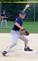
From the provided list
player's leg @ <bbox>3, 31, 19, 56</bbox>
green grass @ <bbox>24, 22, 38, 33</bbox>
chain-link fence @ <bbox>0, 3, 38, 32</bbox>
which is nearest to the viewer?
player's leg @ <bbox>3, 31, 19, 56</bbox>

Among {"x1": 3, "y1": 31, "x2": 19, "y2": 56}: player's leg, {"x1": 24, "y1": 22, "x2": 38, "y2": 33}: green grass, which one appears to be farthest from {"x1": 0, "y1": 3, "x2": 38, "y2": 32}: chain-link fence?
{"x1": 3, "y1": 31, "x2": 19, "y2": 56}: player's leg

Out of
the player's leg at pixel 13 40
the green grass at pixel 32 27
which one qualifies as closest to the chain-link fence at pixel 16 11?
the green grass at pixel 32 27

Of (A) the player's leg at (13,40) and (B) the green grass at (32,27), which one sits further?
(B) the green grass at (32,27)

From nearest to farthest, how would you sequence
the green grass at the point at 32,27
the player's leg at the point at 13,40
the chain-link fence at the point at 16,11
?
the player's leg at the point at 13,40 < the green grass at the point at 32,27 < the chain-link fence at the point at 16,11

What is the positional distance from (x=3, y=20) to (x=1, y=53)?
13876mm

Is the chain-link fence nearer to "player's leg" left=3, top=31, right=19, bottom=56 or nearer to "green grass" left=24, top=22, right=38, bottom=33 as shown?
"green grass" left=24, top=22, right=38, bottom=33

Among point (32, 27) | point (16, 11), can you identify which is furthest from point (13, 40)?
point (16, 11)

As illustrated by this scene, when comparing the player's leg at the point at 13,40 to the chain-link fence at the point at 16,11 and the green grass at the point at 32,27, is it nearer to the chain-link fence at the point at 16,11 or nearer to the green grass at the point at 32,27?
the green grass at the point at 32,27

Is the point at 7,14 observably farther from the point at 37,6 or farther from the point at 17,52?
the point at 17,52

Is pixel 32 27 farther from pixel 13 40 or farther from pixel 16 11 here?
pixel 13 40

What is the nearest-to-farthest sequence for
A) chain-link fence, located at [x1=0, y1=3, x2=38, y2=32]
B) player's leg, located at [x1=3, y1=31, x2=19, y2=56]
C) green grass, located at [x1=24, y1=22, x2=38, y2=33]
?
player's leg, located at [x1=3, y1=31, x2=19, y2=56]
green grass, located at [x1=24, y1=22, x2=38, y2=33]
chain-link fence, located at [x1=0, y1=3, x2=38, y2=32]

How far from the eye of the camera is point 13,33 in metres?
10.5

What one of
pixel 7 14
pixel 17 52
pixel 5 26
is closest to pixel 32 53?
pixel 17 52

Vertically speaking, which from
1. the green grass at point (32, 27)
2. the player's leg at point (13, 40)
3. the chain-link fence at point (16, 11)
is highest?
the chain-link fence at point (16, 11)
